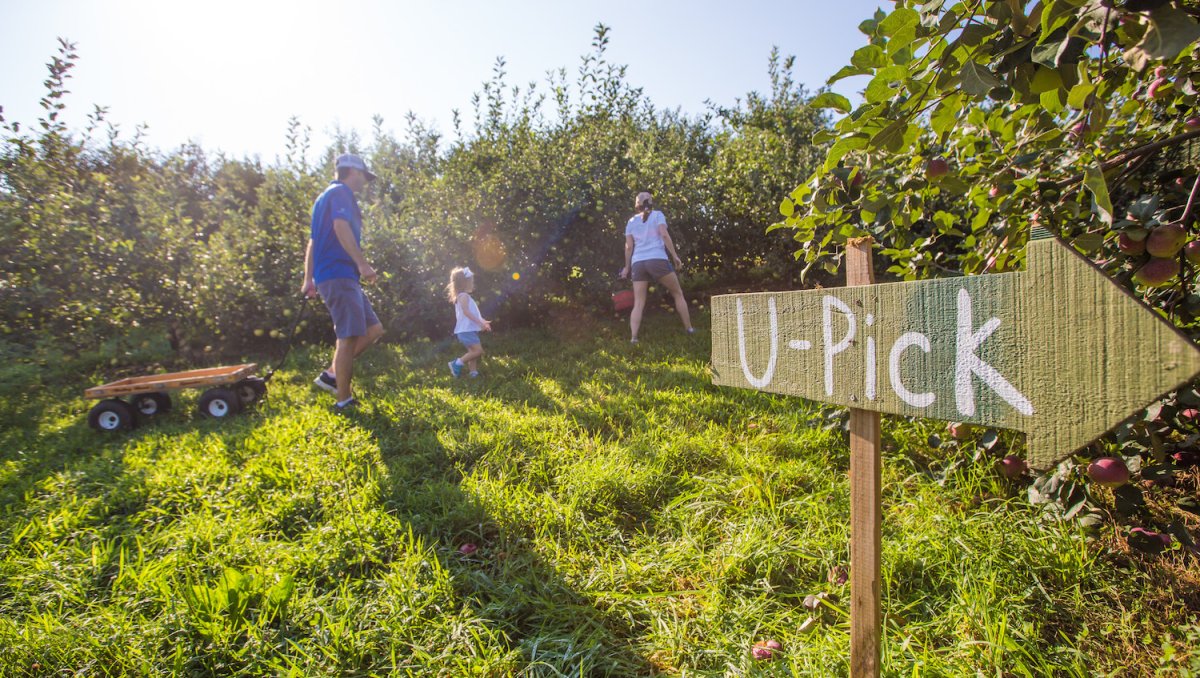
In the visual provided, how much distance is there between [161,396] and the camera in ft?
15.2

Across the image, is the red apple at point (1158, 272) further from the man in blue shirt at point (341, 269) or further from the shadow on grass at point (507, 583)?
the man in blue shirt at point (341, 269)

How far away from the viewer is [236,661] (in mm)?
1668

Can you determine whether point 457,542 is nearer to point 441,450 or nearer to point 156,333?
point 441,450

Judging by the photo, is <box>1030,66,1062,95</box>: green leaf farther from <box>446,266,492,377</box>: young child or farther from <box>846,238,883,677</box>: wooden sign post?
<box>446,266,492,377</box>: young child

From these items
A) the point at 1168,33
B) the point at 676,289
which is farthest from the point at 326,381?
the point at 1168,33

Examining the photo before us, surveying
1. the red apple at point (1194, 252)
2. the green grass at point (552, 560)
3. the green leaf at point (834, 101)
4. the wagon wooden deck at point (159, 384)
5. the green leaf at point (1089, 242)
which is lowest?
the green grass at point (552, 560)

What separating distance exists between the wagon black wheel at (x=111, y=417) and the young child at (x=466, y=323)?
106 inches

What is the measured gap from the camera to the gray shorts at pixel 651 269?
5754mm

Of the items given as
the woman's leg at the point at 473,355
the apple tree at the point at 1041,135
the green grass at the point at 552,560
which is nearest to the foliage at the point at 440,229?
the woman's leg at the point at 473,355

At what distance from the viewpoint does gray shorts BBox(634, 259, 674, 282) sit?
18.9 feet

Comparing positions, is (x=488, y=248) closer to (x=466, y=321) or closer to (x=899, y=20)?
(x=466, y=321)

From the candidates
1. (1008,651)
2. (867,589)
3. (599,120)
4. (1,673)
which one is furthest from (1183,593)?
(599,120)

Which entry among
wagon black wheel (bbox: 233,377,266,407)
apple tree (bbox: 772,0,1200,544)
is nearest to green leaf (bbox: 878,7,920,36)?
apple tree (bbox: 772,0,1200,544)

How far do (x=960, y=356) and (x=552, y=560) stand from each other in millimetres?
1659
